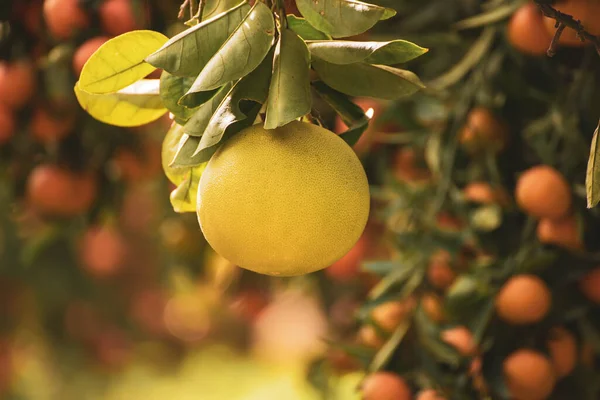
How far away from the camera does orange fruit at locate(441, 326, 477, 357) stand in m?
0.75

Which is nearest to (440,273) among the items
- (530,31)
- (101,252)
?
(530,31)

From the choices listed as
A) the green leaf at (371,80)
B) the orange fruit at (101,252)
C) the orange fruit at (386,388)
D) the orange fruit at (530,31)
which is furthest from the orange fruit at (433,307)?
the orange fruit at (101,252)

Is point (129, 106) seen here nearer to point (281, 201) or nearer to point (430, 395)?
point (281, 201)

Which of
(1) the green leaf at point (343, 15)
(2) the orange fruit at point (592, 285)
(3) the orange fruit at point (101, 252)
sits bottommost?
(3) the orange fruit at point (101, 252)

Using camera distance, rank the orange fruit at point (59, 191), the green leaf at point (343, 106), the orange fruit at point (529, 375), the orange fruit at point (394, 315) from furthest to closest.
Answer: the orange fruit at point (59, 191)
the orange fruit at point (394, 315)
the orange fruit at point (529, 375)
the green leaf at point (343, 106)

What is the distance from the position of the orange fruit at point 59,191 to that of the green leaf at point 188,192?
471 millimetres

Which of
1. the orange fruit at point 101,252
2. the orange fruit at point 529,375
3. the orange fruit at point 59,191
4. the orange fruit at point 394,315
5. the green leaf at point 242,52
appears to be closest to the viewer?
the green leaf at point 242,52

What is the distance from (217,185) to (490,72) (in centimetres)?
54

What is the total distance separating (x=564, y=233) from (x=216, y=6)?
0.46 meters

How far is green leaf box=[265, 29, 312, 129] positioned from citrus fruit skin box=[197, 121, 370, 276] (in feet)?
0.08

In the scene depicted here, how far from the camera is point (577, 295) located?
779 mm

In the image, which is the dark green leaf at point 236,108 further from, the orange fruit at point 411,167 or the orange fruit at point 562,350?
the orange fruit at point 411,167

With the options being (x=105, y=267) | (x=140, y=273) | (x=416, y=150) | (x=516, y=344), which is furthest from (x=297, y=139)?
(x=140, y=273)

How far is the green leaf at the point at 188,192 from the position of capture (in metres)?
0.50
